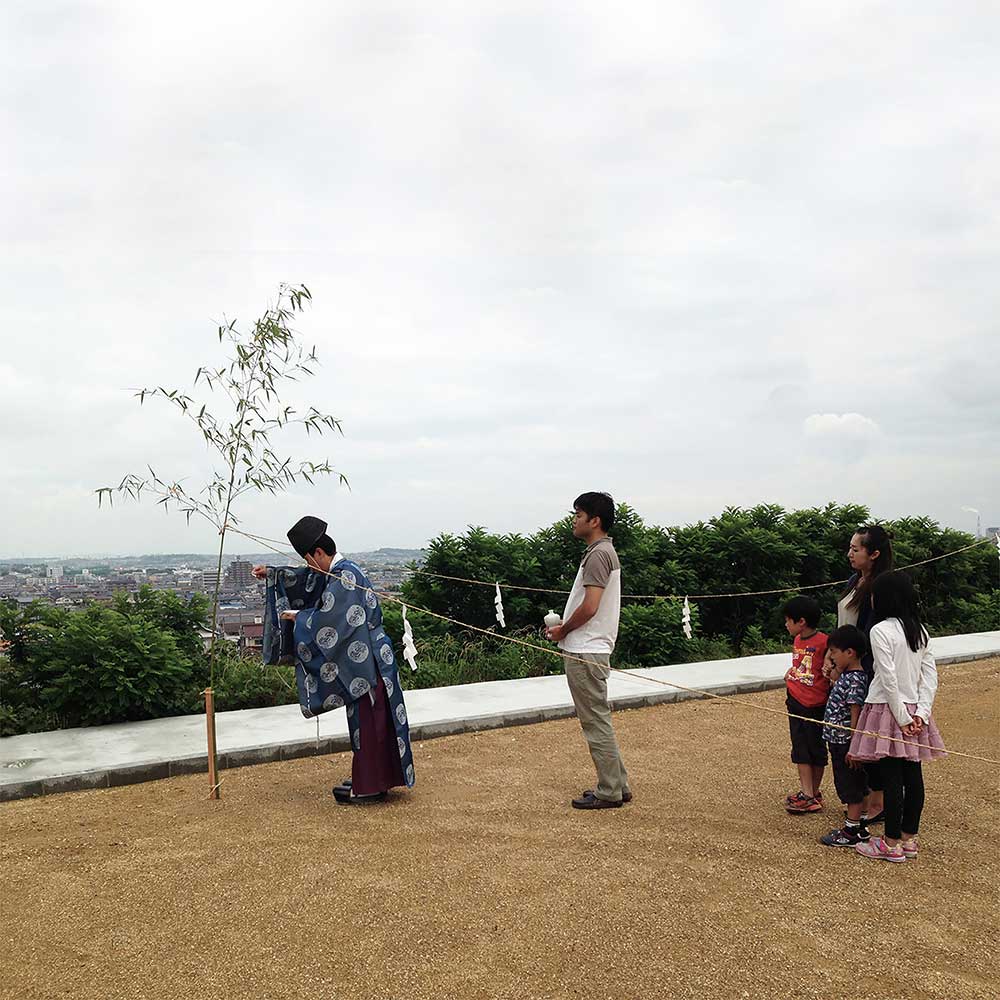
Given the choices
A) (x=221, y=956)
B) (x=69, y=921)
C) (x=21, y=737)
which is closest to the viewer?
(x=221, y=956)

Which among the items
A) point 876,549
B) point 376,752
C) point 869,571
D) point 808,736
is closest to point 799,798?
point 808,736

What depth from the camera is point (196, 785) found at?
545 centimetres

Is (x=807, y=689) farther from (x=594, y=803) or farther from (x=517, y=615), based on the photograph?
(x=517, y=615)

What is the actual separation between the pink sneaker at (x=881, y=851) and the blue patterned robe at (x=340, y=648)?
2.41 m

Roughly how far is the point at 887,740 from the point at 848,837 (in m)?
0.61

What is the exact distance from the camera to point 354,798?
5.06 m

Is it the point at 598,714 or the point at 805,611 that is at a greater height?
the point at 805,611

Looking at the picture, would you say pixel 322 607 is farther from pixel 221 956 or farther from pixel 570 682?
pixel 221 956

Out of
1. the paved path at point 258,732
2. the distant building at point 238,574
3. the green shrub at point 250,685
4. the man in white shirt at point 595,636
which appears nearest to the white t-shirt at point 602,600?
the man in white shirt at point 595,636

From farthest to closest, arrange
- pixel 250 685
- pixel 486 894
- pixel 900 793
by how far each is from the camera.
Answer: pixel 250 685 → pixel 900 793 → pixel 486 894

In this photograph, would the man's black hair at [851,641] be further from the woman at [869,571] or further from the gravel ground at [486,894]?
the gravel ground at [486,894]

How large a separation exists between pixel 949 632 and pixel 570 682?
10.1m

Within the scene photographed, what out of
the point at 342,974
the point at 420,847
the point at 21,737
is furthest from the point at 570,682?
the point at 21,737

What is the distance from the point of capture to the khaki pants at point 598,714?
487 cm
